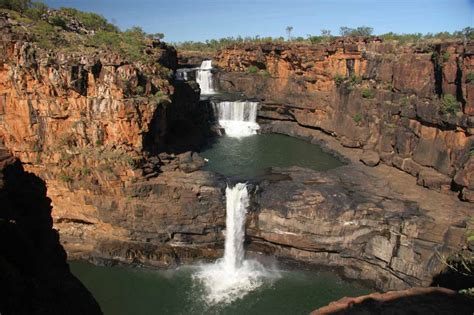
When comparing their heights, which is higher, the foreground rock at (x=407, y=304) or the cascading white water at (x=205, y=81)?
the cascading white water at (x=205, y=81)

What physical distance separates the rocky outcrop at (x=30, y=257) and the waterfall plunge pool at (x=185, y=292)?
9.67 meters

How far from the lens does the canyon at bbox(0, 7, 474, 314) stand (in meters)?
21.1

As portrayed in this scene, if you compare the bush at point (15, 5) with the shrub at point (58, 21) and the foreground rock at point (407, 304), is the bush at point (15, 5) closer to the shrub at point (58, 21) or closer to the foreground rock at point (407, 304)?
the shrub at point (58, 21)

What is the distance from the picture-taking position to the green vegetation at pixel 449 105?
80.9ft

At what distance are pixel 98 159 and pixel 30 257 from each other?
51.3ft

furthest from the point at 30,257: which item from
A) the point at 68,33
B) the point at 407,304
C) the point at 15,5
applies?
the point at 15,5

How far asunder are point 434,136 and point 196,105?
69.4ft

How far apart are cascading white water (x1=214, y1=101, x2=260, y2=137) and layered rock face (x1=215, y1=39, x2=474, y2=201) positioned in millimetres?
1386

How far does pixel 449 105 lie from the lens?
24.8 meters

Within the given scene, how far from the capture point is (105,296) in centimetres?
1981

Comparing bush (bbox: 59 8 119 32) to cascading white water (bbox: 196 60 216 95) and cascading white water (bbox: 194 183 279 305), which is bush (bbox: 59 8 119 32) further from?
cascading white water (bbox: 194 183 279 305)

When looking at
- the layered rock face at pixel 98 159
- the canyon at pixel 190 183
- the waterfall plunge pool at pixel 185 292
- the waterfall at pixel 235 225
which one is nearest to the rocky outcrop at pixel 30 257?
the waterfall plunge pool at pixel 185 292

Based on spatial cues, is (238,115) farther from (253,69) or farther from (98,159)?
(98,159)

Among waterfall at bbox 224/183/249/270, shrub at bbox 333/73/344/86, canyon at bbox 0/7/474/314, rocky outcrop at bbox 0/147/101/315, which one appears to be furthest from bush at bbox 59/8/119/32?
rocky outcrop at bbox 0/147/101/315
